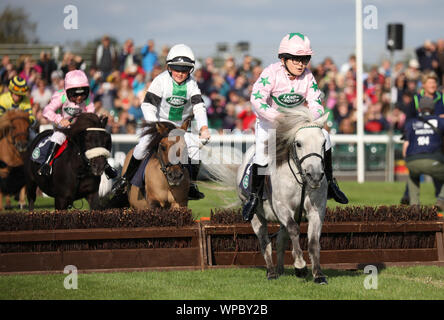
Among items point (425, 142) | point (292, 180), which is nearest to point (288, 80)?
point (292, 180)

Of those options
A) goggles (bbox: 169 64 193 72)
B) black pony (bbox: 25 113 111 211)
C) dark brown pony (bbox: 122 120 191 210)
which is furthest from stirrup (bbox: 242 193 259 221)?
black pony (bbox: 25 113 111 211)

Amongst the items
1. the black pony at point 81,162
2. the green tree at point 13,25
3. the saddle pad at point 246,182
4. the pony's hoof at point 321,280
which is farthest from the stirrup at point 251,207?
the green tree at point 13,25

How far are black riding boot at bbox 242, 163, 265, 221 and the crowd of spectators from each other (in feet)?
37.9

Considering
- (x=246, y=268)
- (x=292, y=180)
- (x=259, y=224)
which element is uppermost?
(x=292, y=180)

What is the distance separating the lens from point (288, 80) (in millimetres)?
8367

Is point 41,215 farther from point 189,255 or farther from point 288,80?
point 288,80

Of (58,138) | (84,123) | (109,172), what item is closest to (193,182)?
(109,172)

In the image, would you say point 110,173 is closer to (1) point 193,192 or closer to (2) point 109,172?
(2) point 109,172

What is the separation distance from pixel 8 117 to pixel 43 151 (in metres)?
4.04

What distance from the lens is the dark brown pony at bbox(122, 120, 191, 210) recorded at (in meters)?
9.45

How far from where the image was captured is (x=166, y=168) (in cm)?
948

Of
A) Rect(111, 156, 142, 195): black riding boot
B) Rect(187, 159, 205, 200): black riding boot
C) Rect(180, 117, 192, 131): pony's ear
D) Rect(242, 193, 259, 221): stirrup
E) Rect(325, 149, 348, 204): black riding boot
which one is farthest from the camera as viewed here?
Rect(111, 156, 142, 195): black riding boot

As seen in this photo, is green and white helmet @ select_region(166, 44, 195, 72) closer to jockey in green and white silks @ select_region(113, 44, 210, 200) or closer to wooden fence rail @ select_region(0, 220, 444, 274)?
jockey in green and white silks @ select_region(113, 44, 210, 200)

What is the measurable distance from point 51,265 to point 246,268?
2242mm
